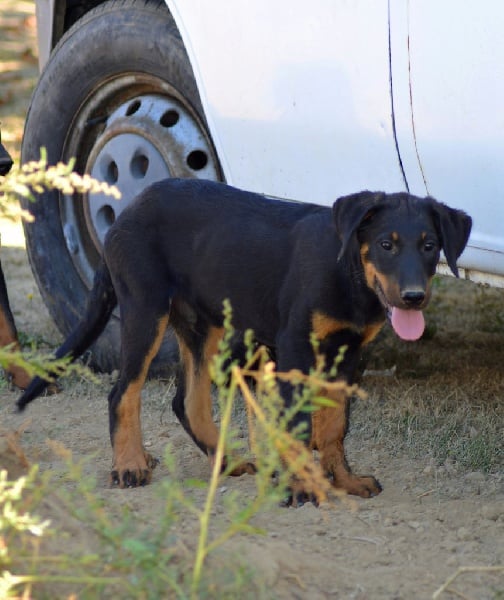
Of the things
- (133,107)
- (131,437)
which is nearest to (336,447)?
(131,437)

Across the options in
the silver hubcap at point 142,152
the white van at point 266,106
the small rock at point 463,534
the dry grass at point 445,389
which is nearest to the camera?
the small rock at point 463,534

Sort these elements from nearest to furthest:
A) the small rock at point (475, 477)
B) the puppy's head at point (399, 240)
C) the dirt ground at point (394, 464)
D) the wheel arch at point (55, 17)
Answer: the dirt ground at point (394, 464) < the puppy's head at point (399, 240) < the small rock at point (475, 477) < the wheel arch at point (55, 17)

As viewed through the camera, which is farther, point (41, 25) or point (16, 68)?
point (16, 68)

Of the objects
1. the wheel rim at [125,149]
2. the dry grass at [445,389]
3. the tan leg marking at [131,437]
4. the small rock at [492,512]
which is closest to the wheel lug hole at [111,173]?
the wheel rim at [125,149]

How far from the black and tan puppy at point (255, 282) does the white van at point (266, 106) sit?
0.32 meters

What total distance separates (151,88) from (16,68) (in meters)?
10.6

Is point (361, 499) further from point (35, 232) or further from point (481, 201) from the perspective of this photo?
point (35, 232)

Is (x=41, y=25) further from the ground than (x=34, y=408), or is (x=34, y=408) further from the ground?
(x=41, y=25)

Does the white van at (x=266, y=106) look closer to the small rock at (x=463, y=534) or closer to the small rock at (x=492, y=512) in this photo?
the small rock at (x=492, y=512)

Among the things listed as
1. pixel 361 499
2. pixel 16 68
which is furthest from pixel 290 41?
pixel 16 68

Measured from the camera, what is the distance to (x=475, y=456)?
184 inches

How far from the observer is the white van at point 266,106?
13.6 ft

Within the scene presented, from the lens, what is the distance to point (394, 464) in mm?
4719

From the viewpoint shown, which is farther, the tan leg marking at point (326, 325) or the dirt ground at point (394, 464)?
the tan leg marking at point (326, 325)
